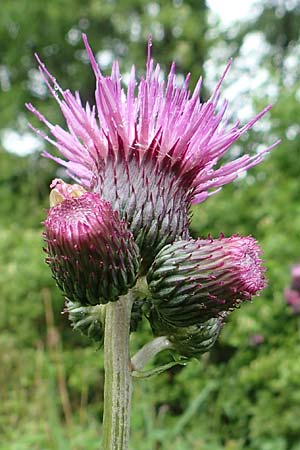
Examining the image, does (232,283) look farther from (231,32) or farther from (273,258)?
(231,32)

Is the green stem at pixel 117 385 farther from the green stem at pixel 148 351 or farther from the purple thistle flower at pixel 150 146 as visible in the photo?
the purple thistle flower at pixel 150 146

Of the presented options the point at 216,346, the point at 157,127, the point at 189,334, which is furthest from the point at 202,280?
the point at 216,346

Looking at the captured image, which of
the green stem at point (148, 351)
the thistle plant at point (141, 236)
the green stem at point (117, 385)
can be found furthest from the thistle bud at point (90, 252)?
the green stem at point (148, 351)

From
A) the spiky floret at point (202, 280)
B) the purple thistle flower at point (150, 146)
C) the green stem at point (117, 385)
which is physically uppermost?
the purple thistle flower at point (150, 146)

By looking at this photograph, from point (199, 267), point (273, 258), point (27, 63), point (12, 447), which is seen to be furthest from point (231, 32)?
point (199, 267)

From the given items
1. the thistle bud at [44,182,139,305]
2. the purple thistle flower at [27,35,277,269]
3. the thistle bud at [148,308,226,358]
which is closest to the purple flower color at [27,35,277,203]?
the purple thistle flower at [27,35,277,269]

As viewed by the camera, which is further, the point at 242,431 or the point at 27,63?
the point at 27,63

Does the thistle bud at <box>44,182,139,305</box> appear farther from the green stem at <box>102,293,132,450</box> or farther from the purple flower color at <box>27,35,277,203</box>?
the purple flower color at <box>27,35,277,203</box>
